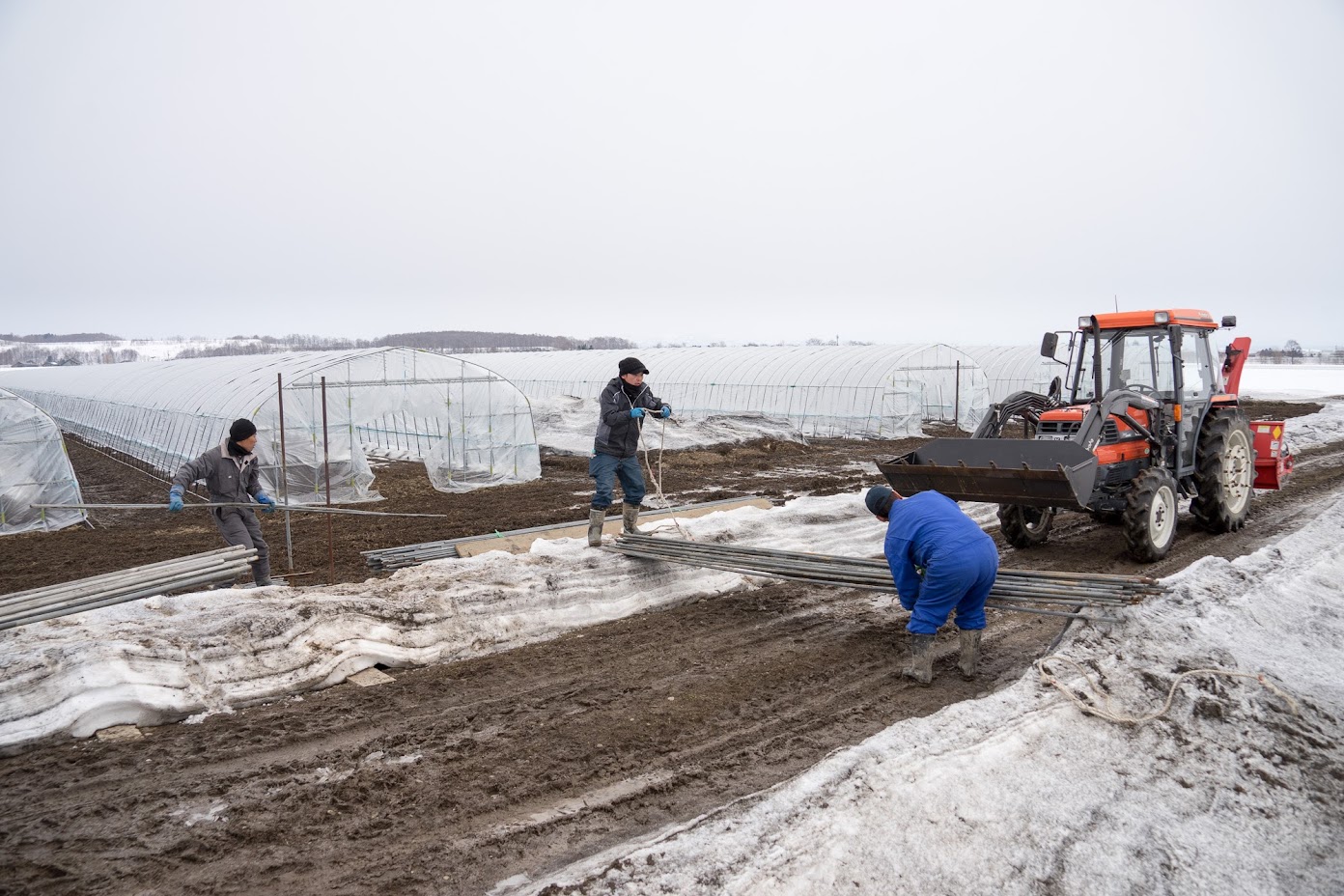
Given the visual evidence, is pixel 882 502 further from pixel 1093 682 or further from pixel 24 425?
pixel 24 425

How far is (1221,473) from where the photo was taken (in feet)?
33.1

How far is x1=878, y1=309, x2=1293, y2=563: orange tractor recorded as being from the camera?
8.09 meters

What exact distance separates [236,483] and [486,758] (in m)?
4.36

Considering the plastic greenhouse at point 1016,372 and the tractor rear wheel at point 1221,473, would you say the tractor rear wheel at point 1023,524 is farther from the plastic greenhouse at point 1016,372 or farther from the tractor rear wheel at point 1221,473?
the plastic greenhouse at point 1016,372

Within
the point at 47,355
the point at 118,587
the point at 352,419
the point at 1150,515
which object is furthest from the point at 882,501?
the point at 47,355

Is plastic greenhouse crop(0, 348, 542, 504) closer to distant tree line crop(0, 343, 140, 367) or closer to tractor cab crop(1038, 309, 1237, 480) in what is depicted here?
tractor cab crop(1038, 309, 1237, 480)

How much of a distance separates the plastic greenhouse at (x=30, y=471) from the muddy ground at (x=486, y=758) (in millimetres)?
11515

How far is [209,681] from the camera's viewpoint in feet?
18.3

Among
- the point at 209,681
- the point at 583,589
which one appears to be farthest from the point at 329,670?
the point at 583,589

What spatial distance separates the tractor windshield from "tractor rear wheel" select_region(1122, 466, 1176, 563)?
1.15m

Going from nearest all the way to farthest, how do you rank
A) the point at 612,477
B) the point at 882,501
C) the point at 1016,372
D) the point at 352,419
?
the point at 882,501, the point at 612,477, the point at 352,419, the point at 1016,372

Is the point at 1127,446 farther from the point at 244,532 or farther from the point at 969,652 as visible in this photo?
the point at 244,532

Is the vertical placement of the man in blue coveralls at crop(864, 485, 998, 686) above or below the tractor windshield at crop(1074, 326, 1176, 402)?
below

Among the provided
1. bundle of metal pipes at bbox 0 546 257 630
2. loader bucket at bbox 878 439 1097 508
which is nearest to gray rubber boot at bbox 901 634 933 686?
loader bucket at bbox 878 439 1097 508
